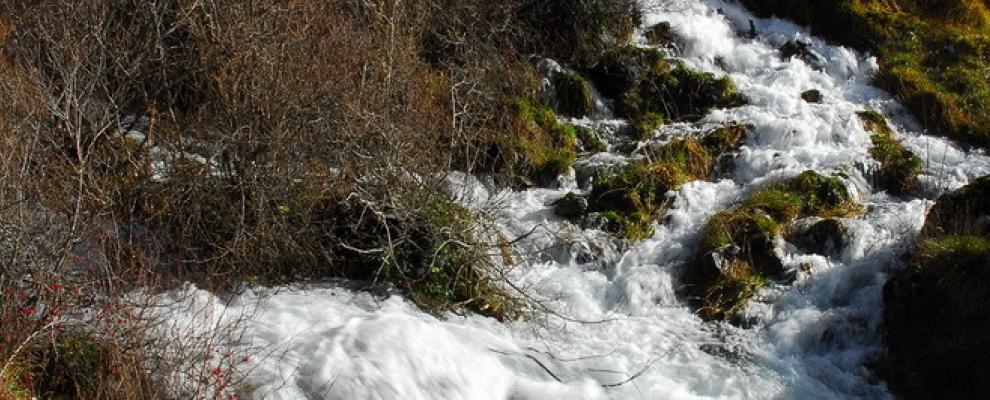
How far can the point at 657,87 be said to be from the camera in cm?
1352

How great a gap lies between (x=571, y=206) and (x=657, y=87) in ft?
11.8

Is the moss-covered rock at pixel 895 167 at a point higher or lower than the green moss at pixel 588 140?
higher

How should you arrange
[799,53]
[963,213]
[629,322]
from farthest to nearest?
[799,53] < [963,213] < [629,322]

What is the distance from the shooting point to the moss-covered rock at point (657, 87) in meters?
13.3

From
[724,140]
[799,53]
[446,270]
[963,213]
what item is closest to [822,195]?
[963,213]

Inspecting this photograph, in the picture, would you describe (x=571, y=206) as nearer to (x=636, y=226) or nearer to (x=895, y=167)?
(x=636, y=226)

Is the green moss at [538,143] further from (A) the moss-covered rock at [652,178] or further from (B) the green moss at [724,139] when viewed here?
(B) the green moss at [724,139]

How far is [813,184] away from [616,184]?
217 cm

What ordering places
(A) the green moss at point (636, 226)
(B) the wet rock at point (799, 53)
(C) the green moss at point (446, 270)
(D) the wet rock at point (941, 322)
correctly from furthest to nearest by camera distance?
(B) the wet rock at point (799, 53)
(A) the green moss at point (636, 226)
(C) the green moss at point (446, 270)
(D) the wet rock at point (941, 322)

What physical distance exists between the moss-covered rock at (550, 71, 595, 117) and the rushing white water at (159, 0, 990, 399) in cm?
143

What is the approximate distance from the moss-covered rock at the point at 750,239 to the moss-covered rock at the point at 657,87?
278cm

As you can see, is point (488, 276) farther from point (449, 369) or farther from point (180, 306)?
point (180, 306)

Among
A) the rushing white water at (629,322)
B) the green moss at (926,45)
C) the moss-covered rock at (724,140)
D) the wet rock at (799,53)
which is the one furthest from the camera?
the wet rock at (799,53)

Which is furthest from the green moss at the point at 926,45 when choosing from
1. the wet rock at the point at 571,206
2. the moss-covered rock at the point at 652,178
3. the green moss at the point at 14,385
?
the green moss at the point at 14,385
